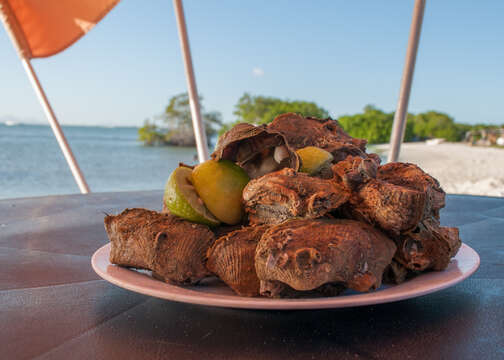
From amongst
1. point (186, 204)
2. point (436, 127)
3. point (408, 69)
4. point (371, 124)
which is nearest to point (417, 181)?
point (186, 204)

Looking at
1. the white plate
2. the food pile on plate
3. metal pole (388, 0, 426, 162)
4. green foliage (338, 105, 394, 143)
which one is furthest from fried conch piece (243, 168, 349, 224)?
green foliage (338, 105, 394, 143)

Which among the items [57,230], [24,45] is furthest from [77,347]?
[24,45]

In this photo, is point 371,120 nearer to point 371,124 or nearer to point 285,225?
point 371,124

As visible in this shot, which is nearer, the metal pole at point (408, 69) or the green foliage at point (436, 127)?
the metal pole at point (408, 69)

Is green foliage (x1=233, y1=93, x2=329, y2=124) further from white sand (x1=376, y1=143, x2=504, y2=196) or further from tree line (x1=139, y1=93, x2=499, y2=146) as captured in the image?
white sand (x1=376, y1=143, x2=504, y2=196)

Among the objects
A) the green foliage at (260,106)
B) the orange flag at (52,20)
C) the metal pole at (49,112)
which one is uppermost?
the orange flag at (52,20)

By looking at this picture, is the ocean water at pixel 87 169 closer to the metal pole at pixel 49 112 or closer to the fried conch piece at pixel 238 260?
the metal pole at pixel 49 112

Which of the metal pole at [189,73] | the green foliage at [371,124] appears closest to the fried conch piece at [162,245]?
the metal pole at [189,73]
